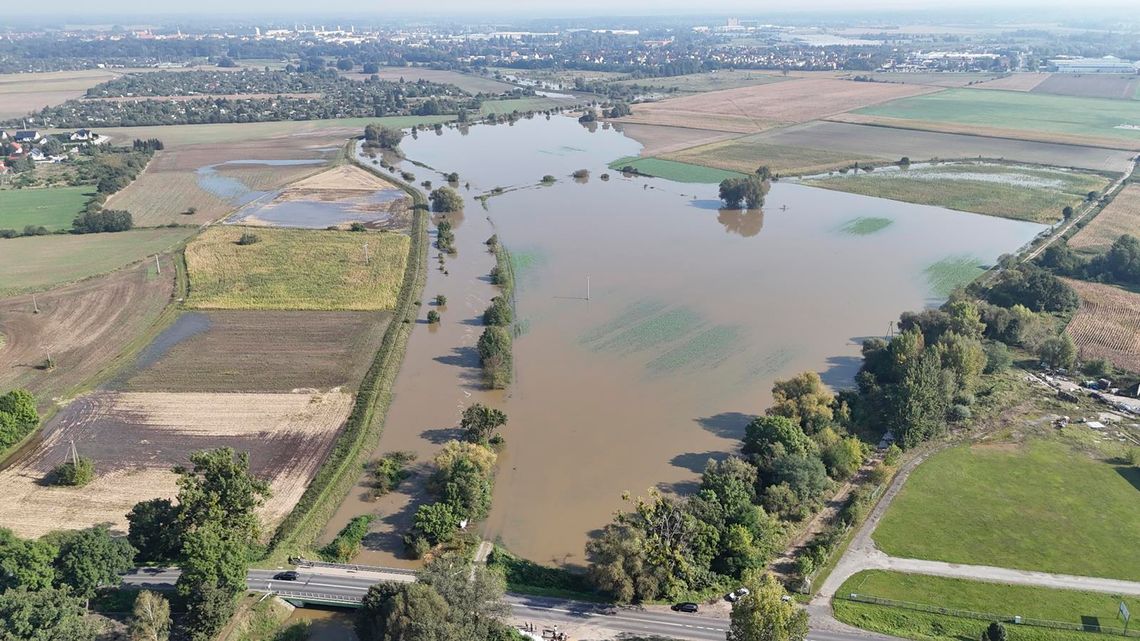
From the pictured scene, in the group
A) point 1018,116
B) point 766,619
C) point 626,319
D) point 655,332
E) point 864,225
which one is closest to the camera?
point 766,619

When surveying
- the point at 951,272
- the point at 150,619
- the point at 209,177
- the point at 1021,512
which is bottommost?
the point at 1021,512

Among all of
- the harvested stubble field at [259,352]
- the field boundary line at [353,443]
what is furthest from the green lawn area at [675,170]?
the harvested stubble field at [259,352]

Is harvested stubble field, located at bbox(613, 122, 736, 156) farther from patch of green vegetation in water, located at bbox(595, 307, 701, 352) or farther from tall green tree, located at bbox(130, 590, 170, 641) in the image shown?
tall green tree, located at bbox(130, 590, 170, 641)

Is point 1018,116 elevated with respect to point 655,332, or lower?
elevated

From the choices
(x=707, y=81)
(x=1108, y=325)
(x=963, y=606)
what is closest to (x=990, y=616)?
(x=963, y=606)

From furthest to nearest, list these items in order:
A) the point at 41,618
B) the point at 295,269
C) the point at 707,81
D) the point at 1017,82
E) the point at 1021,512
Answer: the point at 707,81 → the point at 1017,82 → the point at 295,269 → the point at 1021,512 → the point at 41,618

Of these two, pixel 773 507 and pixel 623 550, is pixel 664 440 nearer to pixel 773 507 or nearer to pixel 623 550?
pixel 773 507

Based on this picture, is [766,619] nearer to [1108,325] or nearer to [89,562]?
[89,562]
